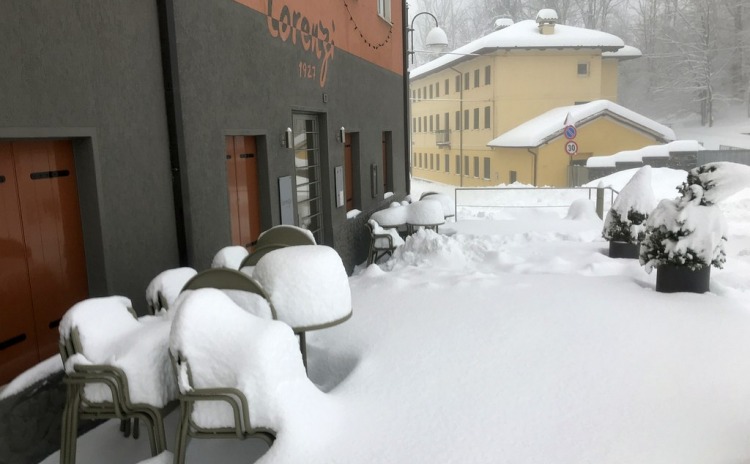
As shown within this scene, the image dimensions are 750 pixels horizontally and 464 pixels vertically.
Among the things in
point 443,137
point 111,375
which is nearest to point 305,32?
point 111,375

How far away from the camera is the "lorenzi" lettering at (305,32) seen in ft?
24.9

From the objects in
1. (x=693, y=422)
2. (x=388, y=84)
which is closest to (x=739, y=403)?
(x=693, y=422)

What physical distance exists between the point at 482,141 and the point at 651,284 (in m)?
27.4

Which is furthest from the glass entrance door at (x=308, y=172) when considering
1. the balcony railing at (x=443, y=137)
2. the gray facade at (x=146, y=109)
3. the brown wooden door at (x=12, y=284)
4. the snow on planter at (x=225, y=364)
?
the balcony railing at (x=443, y=137)

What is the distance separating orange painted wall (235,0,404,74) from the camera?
7.68 meters

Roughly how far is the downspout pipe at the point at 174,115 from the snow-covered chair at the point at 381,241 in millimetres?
5445

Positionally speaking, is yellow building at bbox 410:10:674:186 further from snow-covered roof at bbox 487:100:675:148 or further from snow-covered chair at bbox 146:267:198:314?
snow-covered chair at bbox 146:267:198:314

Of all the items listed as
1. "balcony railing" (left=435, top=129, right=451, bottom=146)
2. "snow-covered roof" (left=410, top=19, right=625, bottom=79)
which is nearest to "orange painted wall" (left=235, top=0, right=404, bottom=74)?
"snow-covered roof" (left=410, top=19, right=625, bottom=79)

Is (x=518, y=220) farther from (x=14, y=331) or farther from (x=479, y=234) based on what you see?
(x=14, y=331)

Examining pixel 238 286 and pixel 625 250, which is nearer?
pixel 238 286

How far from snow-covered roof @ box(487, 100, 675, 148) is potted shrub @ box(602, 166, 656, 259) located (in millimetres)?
17319

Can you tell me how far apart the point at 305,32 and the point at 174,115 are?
12.5 ft

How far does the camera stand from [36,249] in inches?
163

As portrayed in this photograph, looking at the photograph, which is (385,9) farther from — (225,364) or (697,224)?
(225,364)
